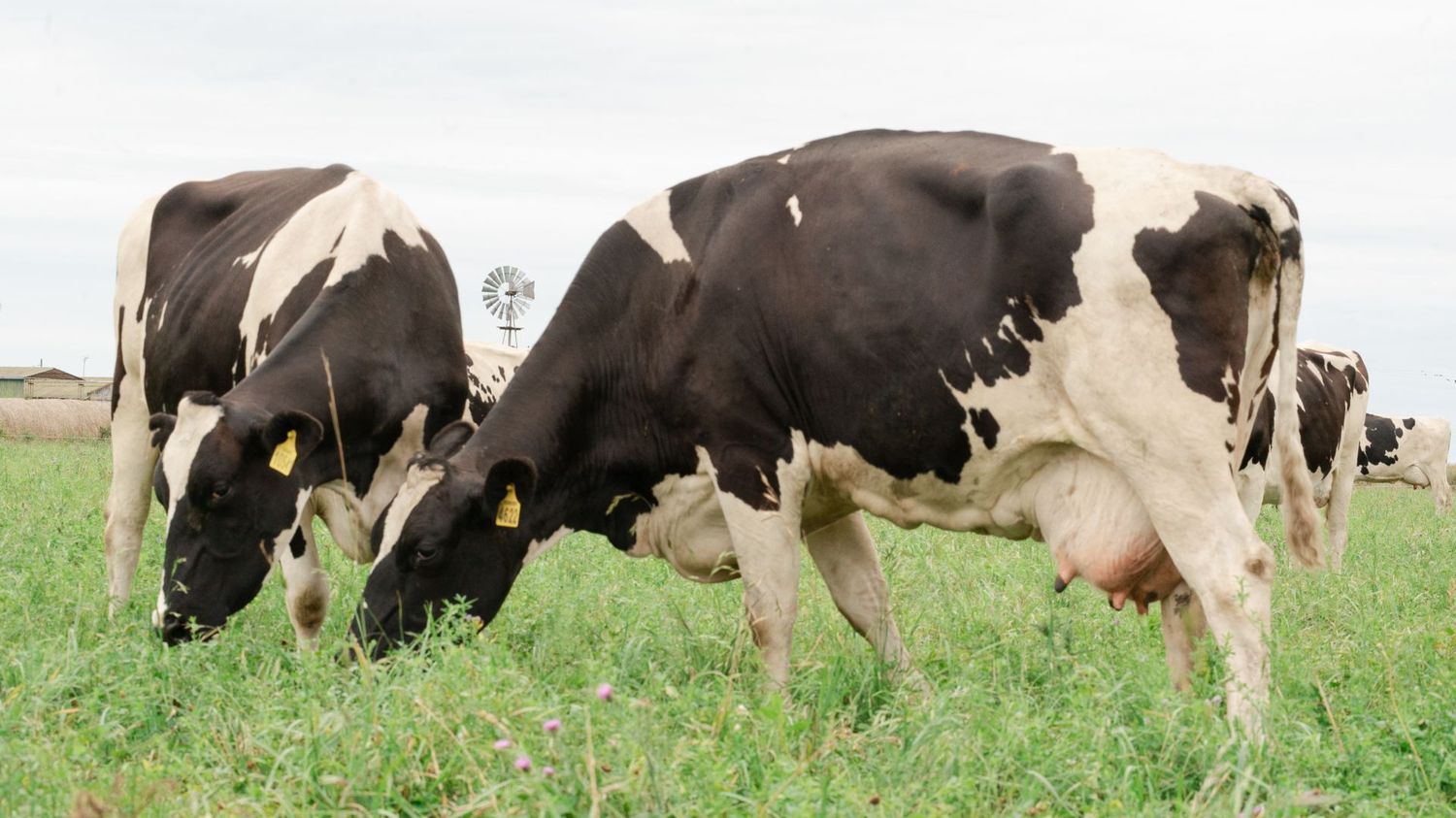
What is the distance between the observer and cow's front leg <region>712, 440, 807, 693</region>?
6.17 meters

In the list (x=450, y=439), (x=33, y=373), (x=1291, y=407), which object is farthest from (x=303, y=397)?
(x=33, y=373)

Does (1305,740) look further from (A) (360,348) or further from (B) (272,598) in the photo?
(B) (272,598)

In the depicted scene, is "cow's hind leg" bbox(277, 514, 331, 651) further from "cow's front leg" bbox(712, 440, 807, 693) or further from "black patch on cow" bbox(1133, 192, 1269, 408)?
"black patch on cow" bbox(1133, 192, 1269, 408)

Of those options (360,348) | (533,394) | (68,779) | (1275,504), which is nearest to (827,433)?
(533,394)

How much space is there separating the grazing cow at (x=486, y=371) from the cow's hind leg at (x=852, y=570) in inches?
219

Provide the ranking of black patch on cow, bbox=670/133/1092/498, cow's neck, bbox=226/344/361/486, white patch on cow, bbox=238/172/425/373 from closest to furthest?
black patch on cow, bbox=670/133/1092/498
cow's neck, bbox=226/344/361/486
white patch on cow, bbox=238/172/425/373

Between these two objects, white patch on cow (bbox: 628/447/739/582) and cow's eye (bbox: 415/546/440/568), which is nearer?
cow's eye (bbox: 415/546/440/568)

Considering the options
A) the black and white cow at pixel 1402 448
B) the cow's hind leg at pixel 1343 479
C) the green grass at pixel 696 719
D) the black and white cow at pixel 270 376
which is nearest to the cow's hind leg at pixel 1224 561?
the green grass at pixel 696 719

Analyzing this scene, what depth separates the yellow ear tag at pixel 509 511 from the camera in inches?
253

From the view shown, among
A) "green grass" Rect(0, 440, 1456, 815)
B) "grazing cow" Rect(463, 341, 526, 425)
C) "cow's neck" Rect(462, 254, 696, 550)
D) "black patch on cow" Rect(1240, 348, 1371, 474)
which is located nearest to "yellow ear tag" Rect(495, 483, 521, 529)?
"cow's neck" Rect(462, 254, 696, 550)

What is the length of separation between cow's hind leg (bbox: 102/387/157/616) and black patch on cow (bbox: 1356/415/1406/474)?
20865 mm

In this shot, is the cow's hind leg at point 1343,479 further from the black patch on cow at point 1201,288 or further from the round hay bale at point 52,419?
the round hay bale at point 52,419

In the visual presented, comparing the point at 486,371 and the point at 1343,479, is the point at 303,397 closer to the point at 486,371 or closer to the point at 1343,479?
the point at 486,371

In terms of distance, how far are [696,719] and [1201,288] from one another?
2342mm
